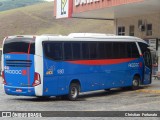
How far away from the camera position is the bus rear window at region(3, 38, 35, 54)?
18203mm

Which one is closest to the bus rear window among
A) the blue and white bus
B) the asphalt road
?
the blue and white bus

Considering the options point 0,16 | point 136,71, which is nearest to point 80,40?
point 136,71

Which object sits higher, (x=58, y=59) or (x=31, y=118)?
(x=58, y=59)

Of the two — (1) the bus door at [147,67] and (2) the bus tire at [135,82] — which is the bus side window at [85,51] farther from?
(1) the bus door at [147,67]

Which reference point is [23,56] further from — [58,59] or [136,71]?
[136,71]

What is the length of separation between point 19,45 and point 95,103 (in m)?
3.78

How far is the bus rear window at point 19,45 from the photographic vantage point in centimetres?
1820

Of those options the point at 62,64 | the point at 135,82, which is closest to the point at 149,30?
the point at 135,82

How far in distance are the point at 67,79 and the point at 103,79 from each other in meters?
2.68

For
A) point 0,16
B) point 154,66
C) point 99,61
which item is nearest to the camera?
point 99,61

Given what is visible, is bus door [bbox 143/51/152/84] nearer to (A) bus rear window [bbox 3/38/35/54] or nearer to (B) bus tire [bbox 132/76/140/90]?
(B) bus tire [bbox 132/76/140/90]

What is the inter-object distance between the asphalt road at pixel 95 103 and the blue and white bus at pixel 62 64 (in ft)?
1.57

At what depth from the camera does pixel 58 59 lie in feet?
61.5

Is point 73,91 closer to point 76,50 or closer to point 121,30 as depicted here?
point 76,50
